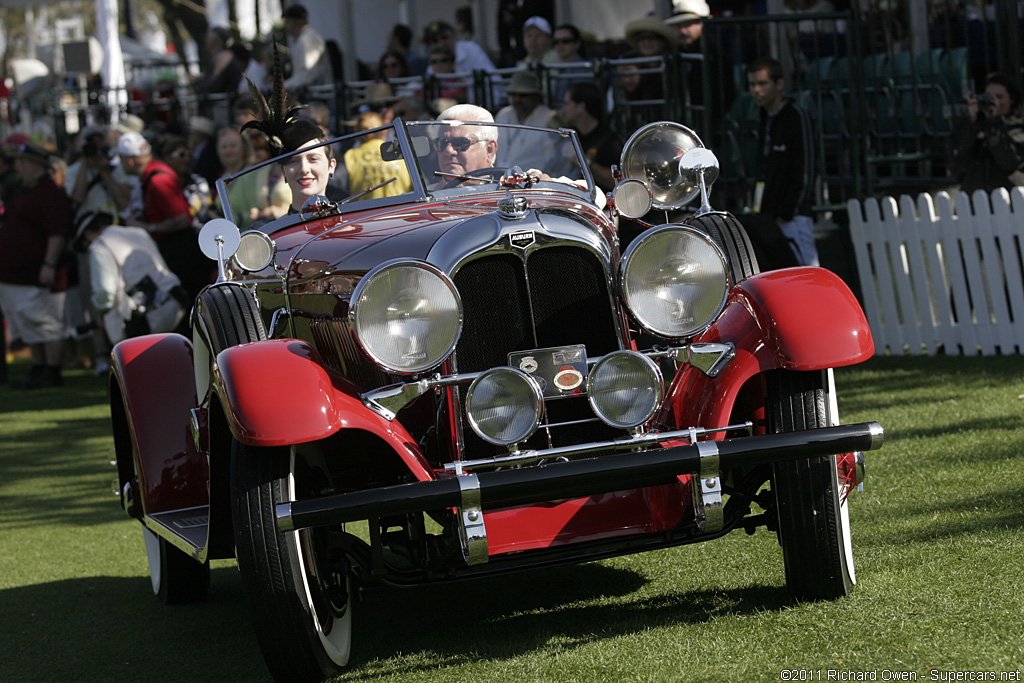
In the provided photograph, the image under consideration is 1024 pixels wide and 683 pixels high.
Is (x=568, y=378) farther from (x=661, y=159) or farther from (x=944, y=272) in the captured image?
(x=944, y=272)

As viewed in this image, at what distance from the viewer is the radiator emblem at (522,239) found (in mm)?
3779

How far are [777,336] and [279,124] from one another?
8.79 ft

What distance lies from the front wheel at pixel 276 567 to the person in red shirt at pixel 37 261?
8806mm

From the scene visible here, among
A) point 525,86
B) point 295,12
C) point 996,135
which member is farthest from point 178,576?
point 295,12

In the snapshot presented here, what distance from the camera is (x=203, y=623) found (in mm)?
4645

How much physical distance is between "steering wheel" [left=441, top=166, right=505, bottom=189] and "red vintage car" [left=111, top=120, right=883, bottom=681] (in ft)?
0.78

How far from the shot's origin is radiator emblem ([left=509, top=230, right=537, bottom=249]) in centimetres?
378

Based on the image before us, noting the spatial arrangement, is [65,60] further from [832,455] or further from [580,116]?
[832,455]

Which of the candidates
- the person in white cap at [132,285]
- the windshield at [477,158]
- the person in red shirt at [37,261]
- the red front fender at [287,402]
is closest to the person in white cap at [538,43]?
the person in white cap at [132,285]

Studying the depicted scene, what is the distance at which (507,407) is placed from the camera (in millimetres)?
3529

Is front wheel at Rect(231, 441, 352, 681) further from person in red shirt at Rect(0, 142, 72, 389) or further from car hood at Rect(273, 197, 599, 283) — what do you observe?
person in red shirt at Rect(0, 142, 72, 389)

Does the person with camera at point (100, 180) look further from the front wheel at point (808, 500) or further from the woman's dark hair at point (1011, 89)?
the front wheel at point (808, 500)

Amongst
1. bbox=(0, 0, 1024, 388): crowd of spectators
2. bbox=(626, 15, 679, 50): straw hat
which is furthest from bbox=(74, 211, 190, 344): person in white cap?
bbox=(626, 15, 679, 50): straw hat

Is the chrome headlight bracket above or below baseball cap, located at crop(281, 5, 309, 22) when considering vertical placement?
below
